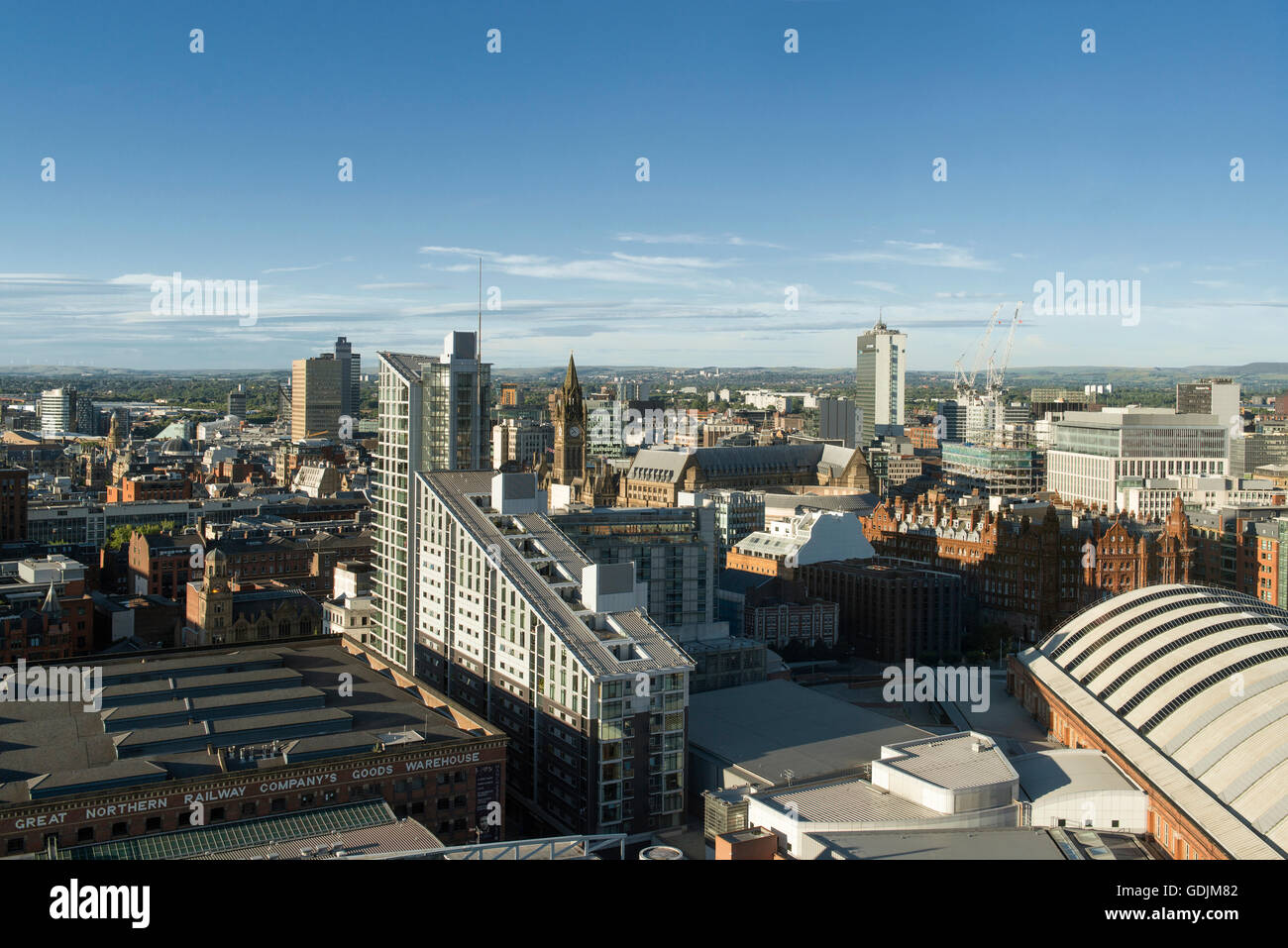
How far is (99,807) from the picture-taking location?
91.2 ft

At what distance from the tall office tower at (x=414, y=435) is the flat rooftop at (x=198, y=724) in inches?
316

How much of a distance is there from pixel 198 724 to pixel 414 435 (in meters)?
18.6

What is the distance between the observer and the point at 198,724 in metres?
33.2

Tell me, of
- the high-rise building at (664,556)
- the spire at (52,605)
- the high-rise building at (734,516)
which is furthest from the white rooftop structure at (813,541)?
the spire at (52,605)

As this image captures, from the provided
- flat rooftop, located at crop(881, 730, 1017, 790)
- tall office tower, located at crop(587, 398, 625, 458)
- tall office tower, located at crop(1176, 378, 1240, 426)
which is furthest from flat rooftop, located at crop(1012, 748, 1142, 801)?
tall office tower, located at crop(587, 398, 625, 458)

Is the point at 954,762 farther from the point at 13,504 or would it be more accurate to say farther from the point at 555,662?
the point at 13,504

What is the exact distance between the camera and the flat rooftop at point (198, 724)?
29562mm

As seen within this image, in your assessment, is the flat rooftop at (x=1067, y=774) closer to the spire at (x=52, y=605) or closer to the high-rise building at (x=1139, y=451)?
the spire at (x=52, y=605)

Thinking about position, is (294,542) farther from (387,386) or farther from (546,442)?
(546,442)

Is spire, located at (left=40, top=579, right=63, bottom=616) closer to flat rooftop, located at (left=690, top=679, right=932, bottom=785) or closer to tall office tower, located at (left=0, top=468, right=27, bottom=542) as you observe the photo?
flat rooftop, located at (left=690, top=679, right=932, bottom=785)

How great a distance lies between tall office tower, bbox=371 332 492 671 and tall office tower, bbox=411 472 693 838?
338 centimetres
